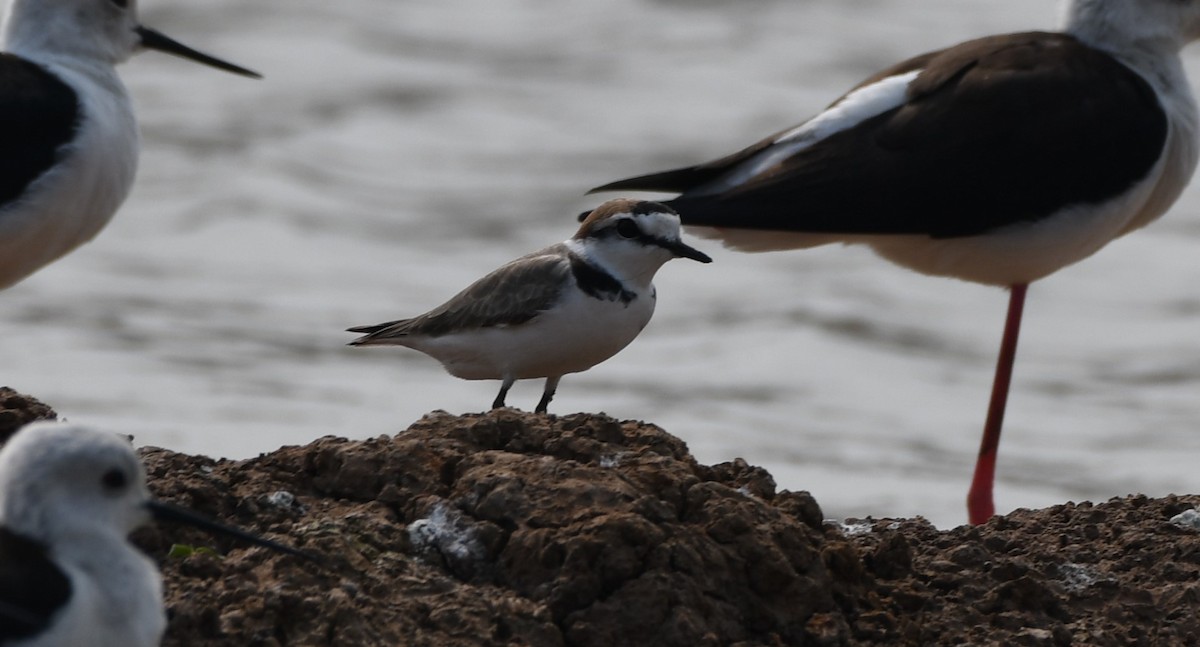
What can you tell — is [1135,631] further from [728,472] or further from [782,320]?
[782,320]

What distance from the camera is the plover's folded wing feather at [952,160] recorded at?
25.1 feet

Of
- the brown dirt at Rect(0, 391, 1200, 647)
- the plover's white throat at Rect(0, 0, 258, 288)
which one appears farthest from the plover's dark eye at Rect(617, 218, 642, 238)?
the plover's white throat at Rect(0, 0, 258, 288)

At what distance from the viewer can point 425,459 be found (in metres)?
4.76

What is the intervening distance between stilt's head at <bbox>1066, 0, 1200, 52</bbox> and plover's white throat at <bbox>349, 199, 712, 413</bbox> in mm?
3120

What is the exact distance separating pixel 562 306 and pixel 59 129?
8.48 feet

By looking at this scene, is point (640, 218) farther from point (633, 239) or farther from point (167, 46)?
point (167, 46)

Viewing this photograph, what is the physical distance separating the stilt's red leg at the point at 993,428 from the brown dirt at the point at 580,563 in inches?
127

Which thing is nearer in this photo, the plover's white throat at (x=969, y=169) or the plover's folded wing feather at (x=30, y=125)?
the plover's folded wing feather at (x=30, y=125)

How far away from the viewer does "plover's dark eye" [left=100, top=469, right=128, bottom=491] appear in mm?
3798

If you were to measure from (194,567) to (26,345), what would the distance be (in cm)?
1135

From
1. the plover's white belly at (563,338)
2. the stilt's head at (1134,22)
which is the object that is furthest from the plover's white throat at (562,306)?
the stilt's head at (1134,22)

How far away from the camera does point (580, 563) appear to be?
4.38 m

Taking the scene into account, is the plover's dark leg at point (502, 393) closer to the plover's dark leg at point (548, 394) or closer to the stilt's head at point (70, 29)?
the plover's dark leg at point (548, 394)

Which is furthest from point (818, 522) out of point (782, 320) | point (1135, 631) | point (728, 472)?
point (782, 320)
